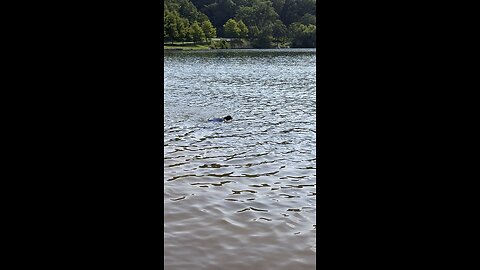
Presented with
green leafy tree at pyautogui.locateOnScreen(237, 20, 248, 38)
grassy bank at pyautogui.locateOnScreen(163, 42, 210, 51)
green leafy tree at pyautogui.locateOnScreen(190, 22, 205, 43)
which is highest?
green leafy tree at pyautogui.locateOnScreen(237, 20, 248, 38)

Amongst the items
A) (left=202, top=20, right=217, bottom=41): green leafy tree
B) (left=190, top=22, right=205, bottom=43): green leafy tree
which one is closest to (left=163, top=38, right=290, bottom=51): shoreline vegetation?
(left=190, top=22, right=205, bottom=43): green leafy tree

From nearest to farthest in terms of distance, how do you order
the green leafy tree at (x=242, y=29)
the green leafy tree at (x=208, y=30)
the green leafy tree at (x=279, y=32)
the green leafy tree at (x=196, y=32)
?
the green leafy tree at (x=196, y=32) < the green leafy tree at (x=208, y=30) < the green leafy tree at (x=279, y=32) < the green leafy tree at (x=242, y=29)

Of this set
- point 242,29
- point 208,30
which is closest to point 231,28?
point 242,29

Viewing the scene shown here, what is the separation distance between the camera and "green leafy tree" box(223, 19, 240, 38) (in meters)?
93.7

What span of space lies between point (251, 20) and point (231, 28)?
5522 mm

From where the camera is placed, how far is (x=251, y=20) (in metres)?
98.1

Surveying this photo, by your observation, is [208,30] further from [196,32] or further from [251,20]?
[251,20]

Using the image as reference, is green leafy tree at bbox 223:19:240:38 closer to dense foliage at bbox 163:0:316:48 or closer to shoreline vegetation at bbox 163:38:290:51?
dense foliage at bbox 163:0:316:48

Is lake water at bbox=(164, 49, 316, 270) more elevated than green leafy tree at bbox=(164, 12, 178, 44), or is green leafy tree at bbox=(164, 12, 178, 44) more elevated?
green leafy tree at bbox=(164, 12, 178, 44)

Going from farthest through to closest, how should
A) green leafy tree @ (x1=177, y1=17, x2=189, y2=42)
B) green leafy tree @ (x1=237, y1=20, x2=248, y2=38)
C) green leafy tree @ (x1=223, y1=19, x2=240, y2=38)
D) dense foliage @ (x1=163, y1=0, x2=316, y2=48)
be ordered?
green leafy tree @ (x1=237, y1=20, x2=248, y2=38) → green leafy tree @ (x1=223, y1=19, x2=240, y2=38) → dense foliage @ (x1=163, y1=0, x2=316, y2=48) → green leafy tree @ (x1=177, y1=17, x2=189, y2=42)

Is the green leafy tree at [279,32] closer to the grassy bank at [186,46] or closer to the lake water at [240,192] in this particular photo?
the grassy bank at [186,46]

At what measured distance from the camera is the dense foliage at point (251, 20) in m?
90.1

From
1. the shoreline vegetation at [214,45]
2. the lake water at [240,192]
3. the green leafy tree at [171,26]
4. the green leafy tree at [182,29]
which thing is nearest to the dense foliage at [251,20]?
the green leafy tree at [182,29]
